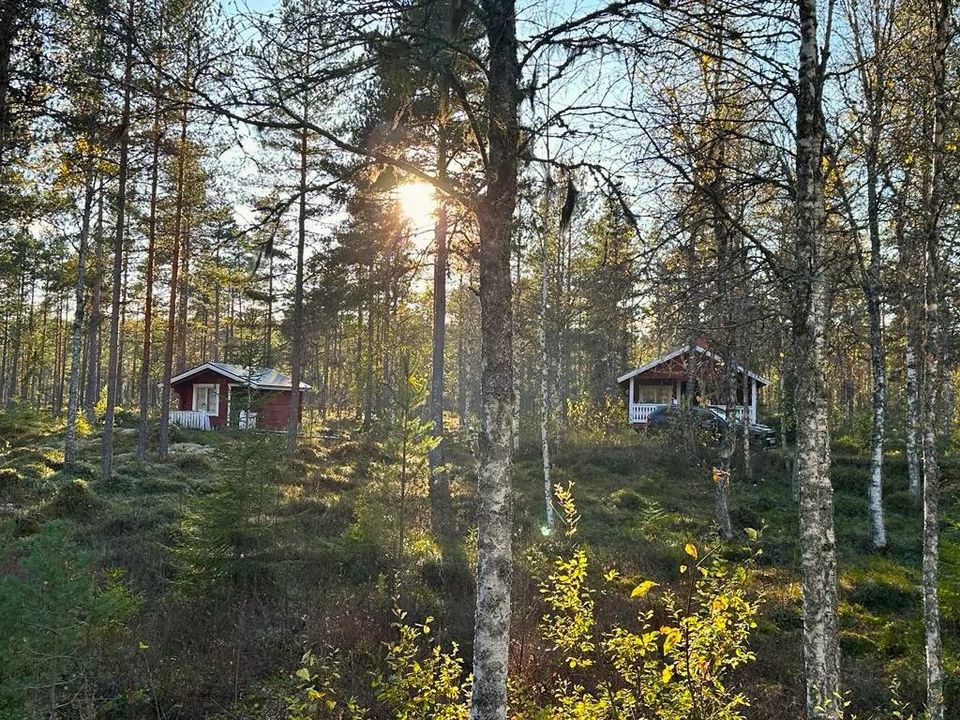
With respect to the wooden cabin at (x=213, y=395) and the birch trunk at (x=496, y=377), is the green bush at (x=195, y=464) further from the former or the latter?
the birch trunk at (x=496, y=377)

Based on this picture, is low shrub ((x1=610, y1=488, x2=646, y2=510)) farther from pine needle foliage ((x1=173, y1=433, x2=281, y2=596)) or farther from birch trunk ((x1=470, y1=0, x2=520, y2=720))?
birch trunk ((x1=470, y1=0, x2=520, y2=720))

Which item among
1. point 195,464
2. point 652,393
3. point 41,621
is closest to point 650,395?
point 652,393

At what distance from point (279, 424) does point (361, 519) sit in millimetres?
23033

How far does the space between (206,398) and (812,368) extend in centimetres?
3327

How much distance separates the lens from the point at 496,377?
426cm

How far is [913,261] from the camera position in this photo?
251 inches

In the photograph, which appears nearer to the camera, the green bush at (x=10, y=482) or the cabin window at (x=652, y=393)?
the green bush at (x=10, y=482)

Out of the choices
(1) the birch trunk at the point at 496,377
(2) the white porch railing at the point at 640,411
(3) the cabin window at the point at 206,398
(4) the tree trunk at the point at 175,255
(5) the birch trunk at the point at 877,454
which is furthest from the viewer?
(3) the cabin window at the point at 206,398

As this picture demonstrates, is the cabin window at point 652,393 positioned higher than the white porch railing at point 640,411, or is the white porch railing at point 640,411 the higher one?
the cabin window at point 652,393

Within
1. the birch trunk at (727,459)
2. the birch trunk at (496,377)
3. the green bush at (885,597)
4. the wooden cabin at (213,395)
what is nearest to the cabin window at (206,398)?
the wooden cabin at (213,395)

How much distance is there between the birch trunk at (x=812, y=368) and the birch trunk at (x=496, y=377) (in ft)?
7.27

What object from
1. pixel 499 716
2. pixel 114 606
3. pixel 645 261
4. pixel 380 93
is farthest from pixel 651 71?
pixel 114 606

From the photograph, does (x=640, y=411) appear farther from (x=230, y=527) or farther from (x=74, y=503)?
(x=230, y=527)

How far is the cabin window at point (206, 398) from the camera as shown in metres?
32.2
